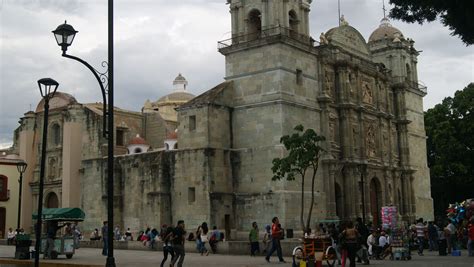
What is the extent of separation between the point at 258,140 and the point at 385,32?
20948 millimetres

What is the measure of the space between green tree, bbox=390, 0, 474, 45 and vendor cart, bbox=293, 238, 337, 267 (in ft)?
21.6

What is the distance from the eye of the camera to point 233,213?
121 feet

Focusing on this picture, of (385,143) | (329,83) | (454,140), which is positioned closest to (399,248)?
(329,83)

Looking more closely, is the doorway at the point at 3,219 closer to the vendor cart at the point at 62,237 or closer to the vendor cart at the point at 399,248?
the vendor cart at the point at 62,237

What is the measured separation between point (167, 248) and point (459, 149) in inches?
1495

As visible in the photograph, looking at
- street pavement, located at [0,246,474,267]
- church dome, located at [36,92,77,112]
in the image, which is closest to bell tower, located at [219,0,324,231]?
street pavement, located at [0,246,474,267]

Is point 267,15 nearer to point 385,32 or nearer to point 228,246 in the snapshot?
point 228,246

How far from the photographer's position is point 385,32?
5175 cm

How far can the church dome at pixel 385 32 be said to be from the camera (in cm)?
5119

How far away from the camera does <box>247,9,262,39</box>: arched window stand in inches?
1528

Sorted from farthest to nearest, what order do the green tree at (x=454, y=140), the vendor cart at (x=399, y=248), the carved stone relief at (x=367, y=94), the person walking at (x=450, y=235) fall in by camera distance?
the green tree at (x=454, y=140) → the carved stone relief at (x=367, y=94) → the person walking at (x=450, y=235) → the vendor cart at (x=399, y=248)

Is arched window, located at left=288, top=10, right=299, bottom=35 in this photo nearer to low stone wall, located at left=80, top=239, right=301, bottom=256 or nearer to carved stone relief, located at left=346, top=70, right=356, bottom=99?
carved stone relief, located at left=346, top=70, right=356, bottom=99

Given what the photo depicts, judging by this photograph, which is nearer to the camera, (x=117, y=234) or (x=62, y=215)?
(x=62, y=215)

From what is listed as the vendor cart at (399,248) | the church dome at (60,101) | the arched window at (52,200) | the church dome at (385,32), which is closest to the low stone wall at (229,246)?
the vendor cart at (399,248)
